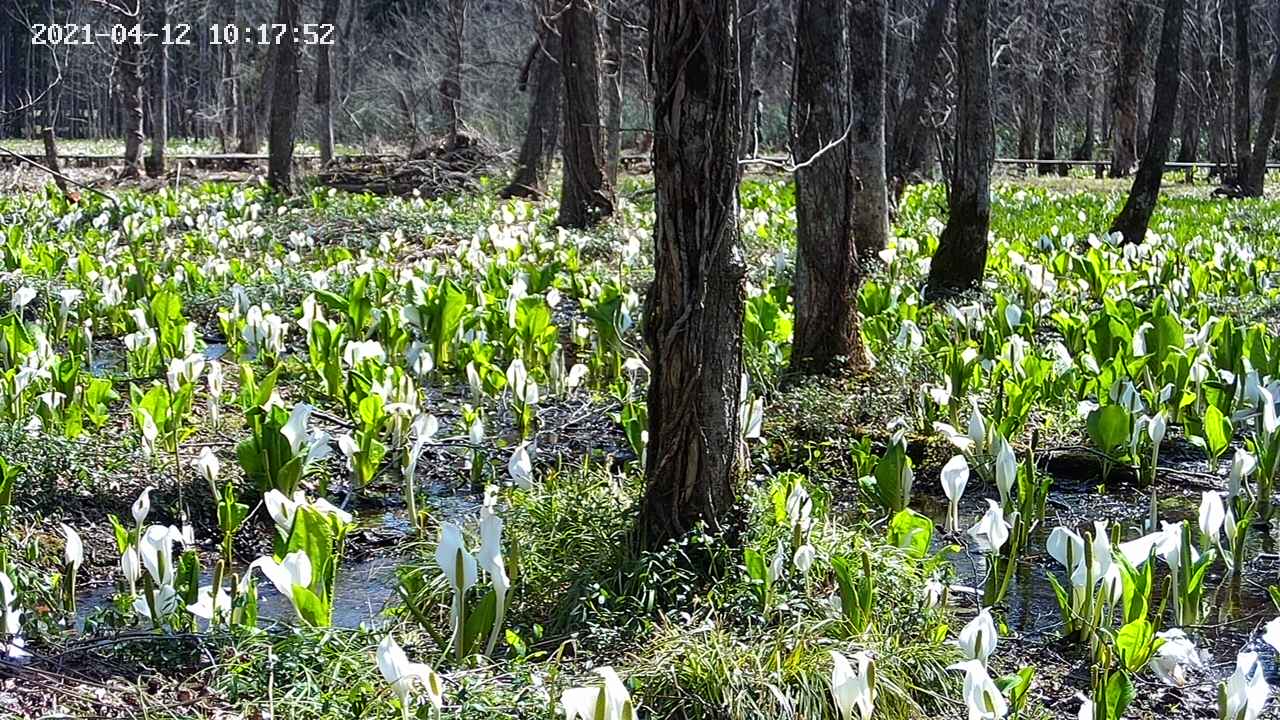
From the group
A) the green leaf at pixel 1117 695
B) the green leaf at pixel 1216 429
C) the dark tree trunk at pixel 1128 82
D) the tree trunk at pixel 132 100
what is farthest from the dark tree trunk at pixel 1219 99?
the green leaf at pixel 1117 695

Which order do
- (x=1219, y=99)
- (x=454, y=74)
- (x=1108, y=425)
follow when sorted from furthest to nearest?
(x=1219, y=99)
(x=454, y=74)
(x=1108, y=425)

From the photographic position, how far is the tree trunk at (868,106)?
779cm

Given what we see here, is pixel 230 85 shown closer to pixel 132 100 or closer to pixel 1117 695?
pixel 132 100

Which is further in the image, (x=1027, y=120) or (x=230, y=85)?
(x=230, y=85)

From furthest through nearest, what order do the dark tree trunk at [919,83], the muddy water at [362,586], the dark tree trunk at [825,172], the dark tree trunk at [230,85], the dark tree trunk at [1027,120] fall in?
the dark tree trunk at [230,85], the dark tree trunk at [1027,120], the dark tree trunk at [919,83], the dark tree trunk at [825,172], the muddy water at [362,586]

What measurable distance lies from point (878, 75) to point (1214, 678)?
16.7ft

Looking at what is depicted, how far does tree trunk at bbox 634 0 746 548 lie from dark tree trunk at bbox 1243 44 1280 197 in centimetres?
1719

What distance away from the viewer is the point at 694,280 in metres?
3.47

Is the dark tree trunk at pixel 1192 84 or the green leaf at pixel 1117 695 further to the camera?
the dark tree trunk at pixel 1192 84

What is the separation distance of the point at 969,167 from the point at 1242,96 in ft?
49.5

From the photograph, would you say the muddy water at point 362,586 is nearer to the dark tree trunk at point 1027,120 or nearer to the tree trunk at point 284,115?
the tree trunk at point 284,115

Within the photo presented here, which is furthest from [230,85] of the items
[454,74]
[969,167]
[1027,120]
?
[969,167]

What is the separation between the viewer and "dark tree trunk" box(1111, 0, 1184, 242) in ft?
35.1

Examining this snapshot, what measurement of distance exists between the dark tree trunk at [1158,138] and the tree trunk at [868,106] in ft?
8.82
